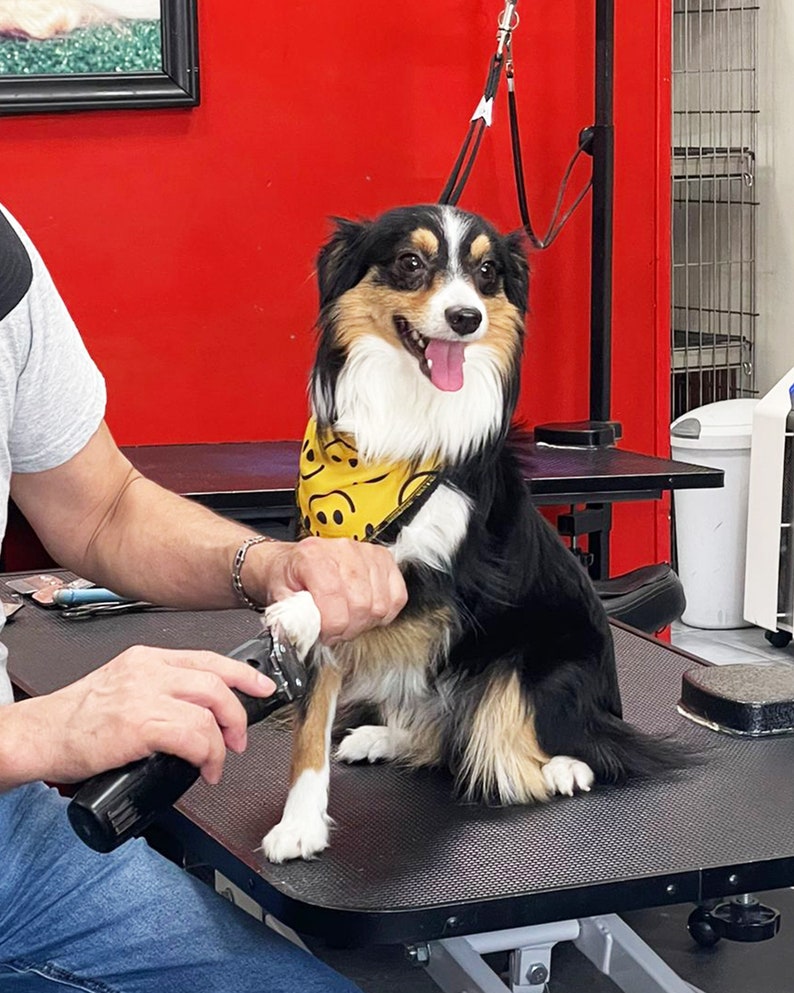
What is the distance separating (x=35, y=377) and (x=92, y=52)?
2.05 metres

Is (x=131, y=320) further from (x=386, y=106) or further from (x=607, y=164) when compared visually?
(x=607, y=164)

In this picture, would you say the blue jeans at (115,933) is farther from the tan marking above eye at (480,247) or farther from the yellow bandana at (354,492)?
the tan marking above eye at (480,247)

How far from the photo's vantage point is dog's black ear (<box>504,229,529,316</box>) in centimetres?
167

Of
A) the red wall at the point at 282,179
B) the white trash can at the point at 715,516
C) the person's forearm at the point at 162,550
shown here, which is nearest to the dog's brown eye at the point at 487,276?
the person's forearm at the point at 162,550

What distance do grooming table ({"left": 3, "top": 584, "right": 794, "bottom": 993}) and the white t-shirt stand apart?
0.28 meters

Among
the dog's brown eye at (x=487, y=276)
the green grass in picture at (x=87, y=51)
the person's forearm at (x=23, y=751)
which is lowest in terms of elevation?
the person's forearm at (x=23, y=751)

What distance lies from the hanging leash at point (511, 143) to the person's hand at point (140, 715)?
2098 mm

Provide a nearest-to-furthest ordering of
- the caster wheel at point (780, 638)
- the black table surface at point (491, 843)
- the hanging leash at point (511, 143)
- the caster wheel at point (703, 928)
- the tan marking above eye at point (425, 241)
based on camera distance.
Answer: the black table surface at point (491, 843), the tan marking above eye at point (425, 241), the caster wheel at point (703, 928), the hanging leash at point (511, 143), the caster wheel at point (780, 638)

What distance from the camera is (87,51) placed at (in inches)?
125

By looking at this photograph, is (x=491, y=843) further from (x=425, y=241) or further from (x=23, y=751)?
(x=425, y=241)

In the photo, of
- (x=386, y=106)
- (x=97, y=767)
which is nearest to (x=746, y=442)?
(x=386, y=106)

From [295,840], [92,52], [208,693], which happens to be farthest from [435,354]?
[92,52]

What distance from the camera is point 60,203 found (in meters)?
3.27

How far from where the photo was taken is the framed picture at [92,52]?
3.14 metres
